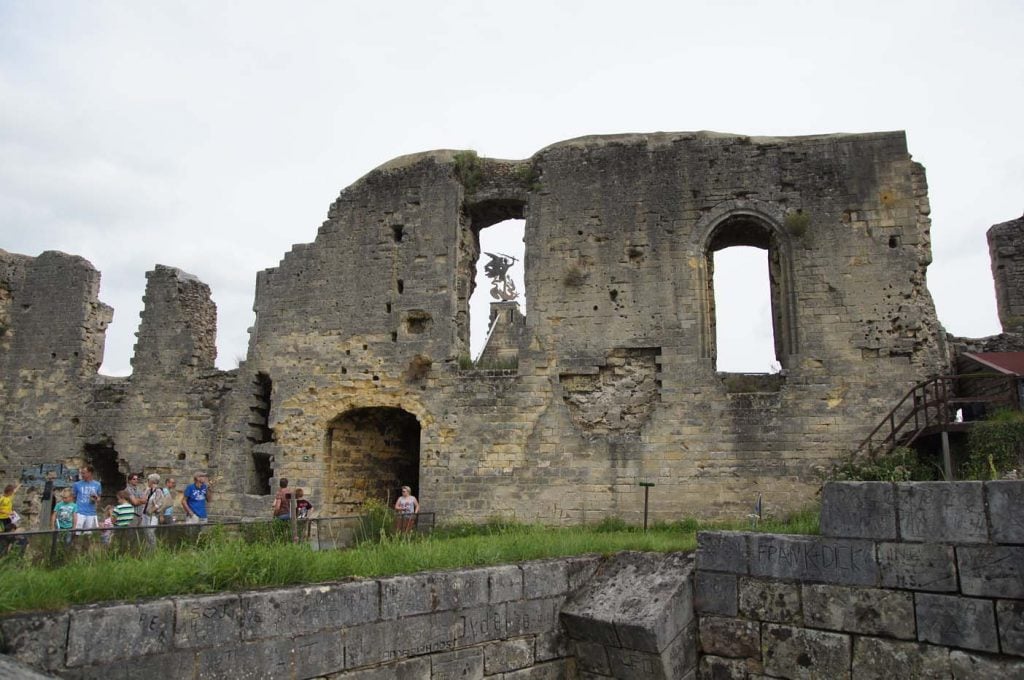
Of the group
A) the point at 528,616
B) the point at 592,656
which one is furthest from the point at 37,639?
the point at 592,656

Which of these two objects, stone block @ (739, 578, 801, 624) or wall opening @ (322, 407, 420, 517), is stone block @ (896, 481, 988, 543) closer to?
stone block @ (739, 578, 801, 624)

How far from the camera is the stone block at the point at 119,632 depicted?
4027 millimetres

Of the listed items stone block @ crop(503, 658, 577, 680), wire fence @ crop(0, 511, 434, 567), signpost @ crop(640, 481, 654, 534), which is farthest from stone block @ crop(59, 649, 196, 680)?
signpost @ crop(640, 481, 654, 534)

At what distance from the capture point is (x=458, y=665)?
18.9ft

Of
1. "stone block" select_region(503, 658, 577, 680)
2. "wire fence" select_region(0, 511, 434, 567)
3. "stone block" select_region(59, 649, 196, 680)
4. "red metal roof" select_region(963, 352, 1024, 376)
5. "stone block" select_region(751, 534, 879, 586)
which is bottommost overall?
"stone block" select_region(503, 658, 577, 680)

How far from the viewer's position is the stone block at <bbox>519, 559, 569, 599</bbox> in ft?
20.7

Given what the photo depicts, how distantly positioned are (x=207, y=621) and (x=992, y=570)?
206 inches

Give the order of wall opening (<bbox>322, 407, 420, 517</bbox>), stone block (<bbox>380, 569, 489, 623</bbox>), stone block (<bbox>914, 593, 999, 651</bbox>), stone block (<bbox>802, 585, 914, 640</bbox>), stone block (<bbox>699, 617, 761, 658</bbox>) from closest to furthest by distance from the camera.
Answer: stone block (<bbox>914, 593, 999, 651</bbox>)
stone block (<bbox>380, 569, 489, 623</bbox>)
stone block (<bbox>802, 585, 914, 640</bbox>)
stone block (<bbox>699, 617, 761, 658</bbox>)
wall opening (<bbox>322, 407, 420, 517</bbox>)

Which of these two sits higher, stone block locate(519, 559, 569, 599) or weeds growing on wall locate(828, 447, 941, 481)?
weeds growing on wall locate(828, 447, 941, 481)

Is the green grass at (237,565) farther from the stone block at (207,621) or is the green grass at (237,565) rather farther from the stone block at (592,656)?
the stone block at (592,656)

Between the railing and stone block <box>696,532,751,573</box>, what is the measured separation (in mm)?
Answer: 5994

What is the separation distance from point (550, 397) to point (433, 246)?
3636mm

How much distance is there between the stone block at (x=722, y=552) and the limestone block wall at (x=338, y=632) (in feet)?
3.20

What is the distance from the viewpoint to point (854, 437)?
39.4ft
